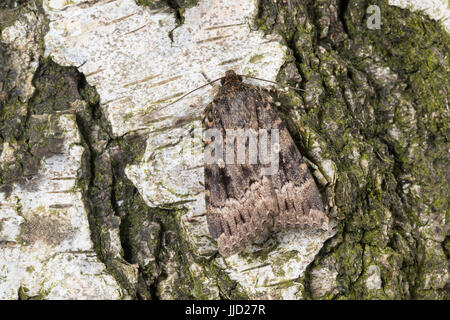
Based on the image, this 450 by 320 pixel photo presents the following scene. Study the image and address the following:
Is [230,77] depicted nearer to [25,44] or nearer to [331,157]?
[331,157]

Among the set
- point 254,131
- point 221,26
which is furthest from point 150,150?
point 221,26

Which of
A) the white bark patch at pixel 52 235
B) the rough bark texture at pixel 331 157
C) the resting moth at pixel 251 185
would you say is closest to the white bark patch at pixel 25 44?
the rough bark texture at pixel 331 157

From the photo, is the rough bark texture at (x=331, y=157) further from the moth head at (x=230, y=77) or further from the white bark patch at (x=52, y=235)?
the moth head at (x=230, y=77)

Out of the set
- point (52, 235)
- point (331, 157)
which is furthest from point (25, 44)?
point (331, 157)

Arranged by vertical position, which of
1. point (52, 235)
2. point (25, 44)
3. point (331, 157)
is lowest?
point (52, 235)

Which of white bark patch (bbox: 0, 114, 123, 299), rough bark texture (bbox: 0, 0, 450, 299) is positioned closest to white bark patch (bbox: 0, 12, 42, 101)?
rough bark texture (bbox: 0, 0, 450, 299)

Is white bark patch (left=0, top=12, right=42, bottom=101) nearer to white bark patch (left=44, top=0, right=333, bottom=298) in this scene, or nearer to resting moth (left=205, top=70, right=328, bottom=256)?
white bark patch (left=44, top=0, right=333, bottom=298)

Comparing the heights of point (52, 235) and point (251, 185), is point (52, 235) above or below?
below

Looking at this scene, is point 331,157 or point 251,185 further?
point 251,185
